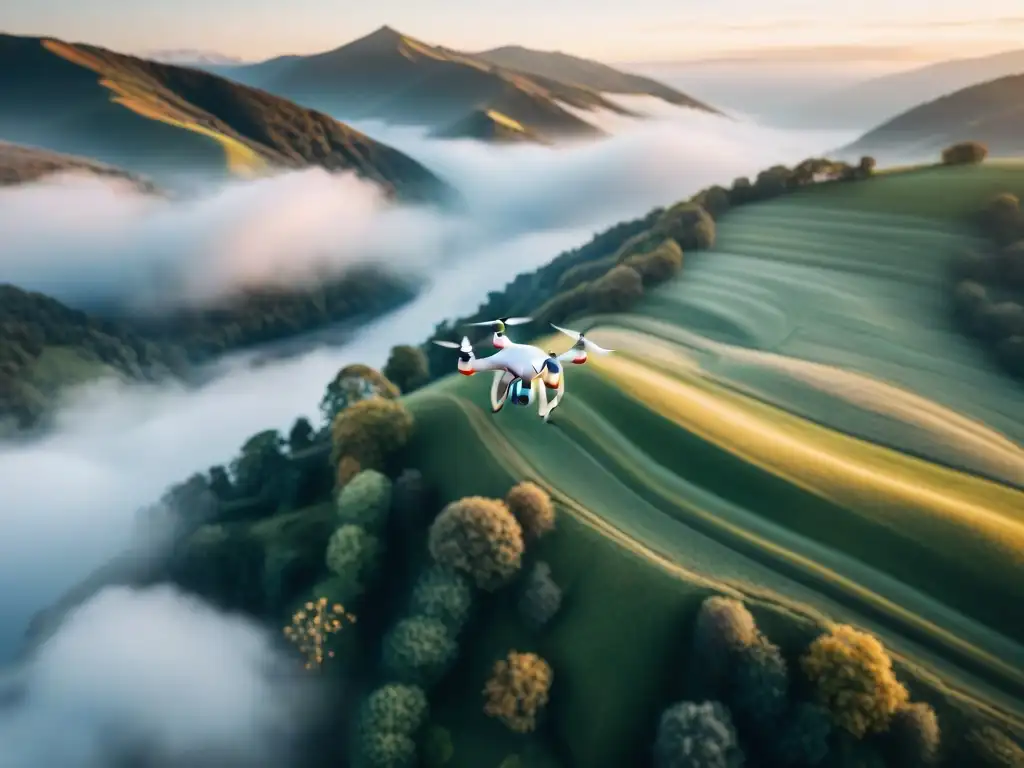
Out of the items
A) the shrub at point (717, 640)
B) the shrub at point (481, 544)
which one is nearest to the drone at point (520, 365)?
the shrub at point (481, 544)

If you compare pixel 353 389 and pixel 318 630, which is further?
pixel 353 389

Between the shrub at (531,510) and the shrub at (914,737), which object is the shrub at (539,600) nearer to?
the shrub at (531,510)

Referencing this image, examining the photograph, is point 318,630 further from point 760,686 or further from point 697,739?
point 760,686

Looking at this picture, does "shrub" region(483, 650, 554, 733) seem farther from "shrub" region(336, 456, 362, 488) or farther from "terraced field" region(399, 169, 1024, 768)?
"shrub" region(336, 456, 362, 488)

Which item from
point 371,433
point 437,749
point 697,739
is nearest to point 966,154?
point 371,433

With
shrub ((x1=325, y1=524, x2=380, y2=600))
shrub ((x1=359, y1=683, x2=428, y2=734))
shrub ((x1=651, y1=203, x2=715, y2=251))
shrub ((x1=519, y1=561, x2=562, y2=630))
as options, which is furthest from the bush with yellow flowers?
shrub ((x1=651, y1=203, x2=715, y2=251))

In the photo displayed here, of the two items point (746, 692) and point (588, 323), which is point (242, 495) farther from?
point (746, 692)
